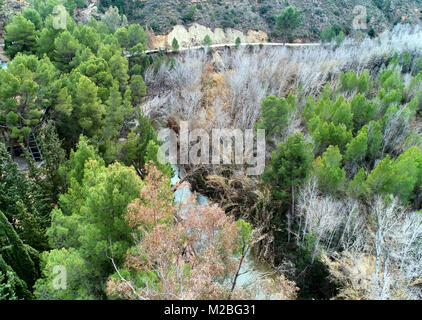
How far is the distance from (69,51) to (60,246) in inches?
953

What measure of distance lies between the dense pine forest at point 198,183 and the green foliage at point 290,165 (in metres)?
0.10

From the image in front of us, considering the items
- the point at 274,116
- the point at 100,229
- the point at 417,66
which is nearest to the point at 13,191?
the point at 100,229

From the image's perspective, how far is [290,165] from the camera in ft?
65.3

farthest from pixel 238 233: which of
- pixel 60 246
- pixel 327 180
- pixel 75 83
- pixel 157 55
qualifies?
pixel 157 55

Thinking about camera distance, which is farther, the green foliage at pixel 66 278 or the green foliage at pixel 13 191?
the green foliage at pixel 13 191

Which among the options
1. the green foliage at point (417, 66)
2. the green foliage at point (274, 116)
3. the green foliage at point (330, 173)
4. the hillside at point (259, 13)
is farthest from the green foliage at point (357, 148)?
the hillside at point (259, 13)

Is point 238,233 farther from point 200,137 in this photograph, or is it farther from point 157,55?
point 157,55

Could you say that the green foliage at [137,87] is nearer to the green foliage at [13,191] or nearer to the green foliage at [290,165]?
the green foliage at [13,191]

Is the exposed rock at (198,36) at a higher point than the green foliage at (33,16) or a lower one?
lower

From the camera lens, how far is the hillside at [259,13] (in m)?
56.9

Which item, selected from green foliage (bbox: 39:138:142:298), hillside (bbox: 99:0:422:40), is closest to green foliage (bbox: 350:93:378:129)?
green foliage (bbox: 39:138:142:298)

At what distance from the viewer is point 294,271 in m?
19.6

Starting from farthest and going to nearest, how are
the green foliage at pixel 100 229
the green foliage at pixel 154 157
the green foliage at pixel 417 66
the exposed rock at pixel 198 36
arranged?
the exposed rock at pixel 198 36
the green foliage at pixel 417 66
the green foliage at pixel 154 157
the green foliage at pixel 100 229
